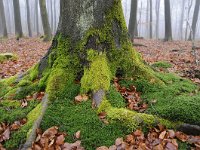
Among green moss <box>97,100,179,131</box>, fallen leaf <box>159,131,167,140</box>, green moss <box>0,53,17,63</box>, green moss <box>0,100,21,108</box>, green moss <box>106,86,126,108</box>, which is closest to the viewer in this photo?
fallen leaf <box>159,131,167,140</box>

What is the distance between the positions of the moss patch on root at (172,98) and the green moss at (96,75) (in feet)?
1.45

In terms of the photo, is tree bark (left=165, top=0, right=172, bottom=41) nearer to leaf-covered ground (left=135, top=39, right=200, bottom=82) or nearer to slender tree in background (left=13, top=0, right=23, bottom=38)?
leaf-covered ground (left=135, top=39, right=200, bottom=82)

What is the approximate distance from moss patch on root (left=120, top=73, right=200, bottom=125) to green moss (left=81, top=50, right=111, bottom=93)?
0.44m

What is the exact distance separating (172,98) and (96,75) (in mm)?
1251

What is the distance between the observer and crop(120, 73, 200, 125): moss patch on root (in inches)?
137

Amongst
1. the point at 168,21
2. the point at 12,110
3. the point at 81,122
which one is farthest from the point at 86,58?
the point at 168,21

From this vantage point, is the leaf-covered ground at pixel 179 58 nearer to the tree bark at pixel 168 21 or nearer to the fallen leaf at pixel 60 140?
the fallen leaf at pixel 60 140

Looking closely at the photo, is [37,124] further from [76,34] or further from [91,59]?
[76,34]

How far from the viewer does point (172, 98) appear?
3.93m

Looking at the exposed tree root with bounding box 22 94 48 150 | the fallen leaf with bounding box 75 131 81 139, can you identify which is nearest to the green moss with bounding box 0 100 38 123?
the exposed tree root with bounding box 22 94 48 150

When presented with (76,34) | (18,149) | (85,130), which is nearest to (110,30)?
(76,34)

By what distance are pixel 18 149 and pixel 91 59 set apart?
1.79 m

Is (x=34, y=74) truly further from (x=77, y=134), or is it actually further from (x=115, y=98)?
(x=77, y=134)

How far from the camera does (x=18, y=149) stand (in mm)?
3340
